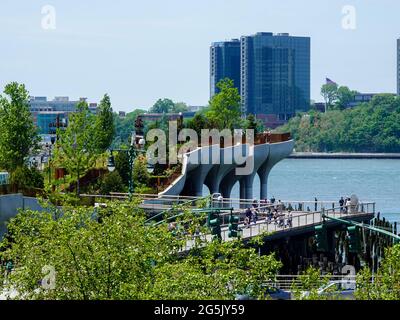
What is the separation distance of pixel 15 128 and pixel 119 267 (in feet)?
143

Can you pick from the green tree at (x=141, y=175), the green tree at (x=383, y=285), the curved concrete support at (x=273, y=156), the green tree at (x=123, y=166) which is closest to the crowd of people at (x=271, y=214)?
the green tree at (x=141, y=175)

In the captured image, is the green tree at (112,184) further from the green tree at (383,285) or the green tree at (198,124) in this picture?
the green tree at (383,285)

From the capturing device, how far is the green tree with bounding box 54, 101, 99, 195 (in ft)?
218

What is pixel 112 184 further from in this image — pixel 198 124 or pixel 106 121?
pixel 106 121

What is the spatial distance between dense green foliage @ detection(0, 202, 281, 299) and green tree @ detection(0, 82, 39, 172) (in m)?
39.2

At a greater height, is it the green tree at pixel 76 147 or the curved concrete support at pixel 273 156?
the green tree at pixel 76 147

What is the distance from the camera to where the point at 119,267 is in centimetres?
2811

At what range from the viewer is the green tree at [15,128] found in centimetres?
6988

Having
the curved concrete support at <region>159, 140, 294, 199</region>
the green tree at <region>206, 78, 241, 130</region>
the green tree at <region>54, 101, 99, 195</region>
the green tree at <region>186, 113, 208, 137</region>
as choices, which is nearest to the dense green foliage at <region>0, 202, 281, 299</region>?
the green tree at <region>54, 101, 99, 195</region>

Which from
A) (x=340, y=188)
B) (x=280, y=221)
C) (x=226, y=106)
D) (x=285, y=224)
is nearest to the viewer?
(x=280, y=221)

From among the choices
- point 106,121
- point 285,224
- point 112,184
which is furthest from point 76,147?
point 106,121

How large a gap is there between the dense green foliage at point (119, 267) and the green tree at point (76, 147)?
35.2 m
